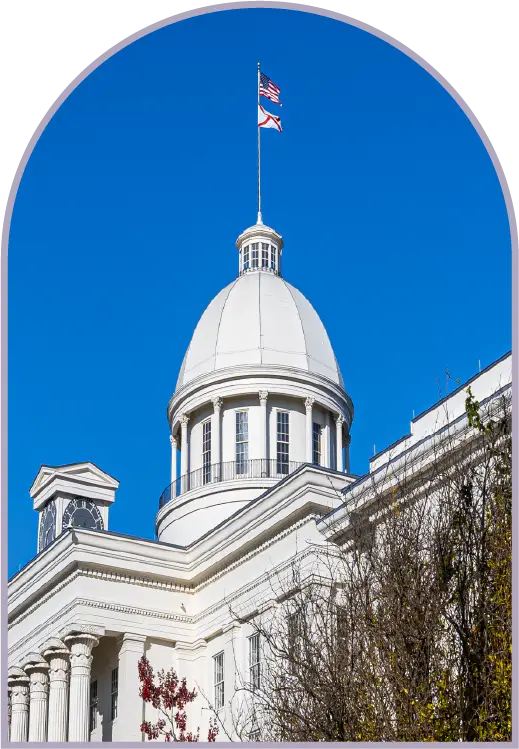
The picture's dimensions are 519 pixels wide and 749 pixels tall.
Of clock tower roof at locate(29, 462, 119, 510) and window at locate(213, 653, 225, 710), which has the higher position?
clock tower roof at locate(29, 462, 119, 510)

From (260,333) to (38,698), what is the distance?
15.3 meters

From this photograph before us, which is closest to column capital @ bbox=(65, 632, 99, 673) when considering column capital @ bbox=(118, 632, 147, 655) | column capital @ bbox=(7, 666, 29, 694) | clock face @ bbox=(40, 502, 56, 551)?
column capital @ bbox=(118, 632, 147, 655)

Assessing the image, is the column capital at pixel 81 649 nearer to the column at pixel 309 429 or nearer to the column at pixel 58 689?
the column at pixel 58 689

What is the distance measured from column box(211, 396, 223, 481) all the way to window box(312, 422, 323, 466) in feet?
11.1

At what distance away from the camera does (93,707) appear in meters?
41.6

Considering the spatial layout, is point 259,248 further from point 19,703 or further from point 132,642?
point 19,703

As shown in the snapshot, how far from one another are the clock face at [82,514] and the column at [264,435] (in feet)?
20.7

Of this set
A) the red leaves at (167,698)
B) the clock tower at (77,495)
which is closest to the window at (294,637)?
the red leaves at (167,698)

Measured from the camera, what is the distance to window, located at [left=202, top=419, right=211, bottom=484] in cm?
4844

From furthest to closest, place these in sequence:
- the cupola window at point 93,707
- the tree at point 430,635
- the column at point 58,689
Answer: the cupola window at point 93,707, the column at point 58,689, the tree at point 430,635

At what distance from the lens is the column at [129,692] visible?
39.0 m

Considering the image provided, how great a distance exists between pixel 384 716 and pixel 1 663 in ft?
20.6

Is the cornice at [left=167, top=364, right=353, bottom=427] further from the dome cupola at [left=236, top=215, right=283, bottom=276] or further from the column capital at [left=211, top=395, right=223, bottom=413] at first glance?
the dome cupola at [left=236, top=215, right=283, bottom=276]

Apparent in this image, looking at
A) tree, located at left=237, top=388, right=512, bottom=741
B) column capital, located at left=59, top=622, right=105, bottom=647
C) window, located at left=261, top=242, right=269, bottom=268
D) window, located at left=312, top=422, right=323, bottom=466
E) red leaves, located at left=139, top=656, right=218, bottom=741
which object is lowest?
tree, located at left=237, top=388, right=512, bottom=741
